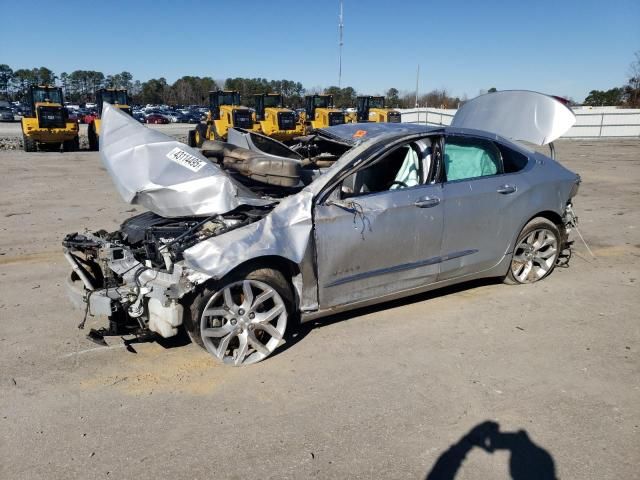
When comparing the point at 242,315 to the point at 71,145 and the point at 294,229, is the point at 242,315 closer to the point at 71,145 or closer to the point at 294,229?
the point at 294,229

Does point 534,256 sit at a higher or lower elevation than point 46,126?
lower

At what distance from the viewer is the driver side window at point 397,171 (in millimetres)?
4395

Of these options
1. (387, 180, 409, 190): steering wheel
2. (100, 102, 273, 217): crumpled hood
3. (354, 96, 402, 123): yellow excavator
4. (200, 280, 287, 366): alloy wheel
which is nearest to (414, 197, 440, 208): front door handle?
(387, 180, 409, 190): steering wheel

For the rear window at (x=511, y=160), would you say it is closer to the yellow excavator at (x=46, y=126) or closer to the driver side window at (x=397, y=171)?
the driver side window at (x=397, y=171)

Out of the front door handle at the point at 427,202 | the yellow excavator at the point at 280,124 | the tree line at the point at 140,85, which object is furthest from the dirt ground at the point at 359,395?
the tree line at the point at 140,85

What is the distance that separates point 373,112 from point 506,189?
2099 cm

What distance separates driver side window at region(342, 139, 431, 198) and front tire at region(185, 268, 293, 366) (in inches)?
42.7

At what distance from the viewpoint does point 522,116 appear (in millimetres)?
5840

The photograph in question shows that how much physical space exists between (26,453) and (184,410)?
0.86m

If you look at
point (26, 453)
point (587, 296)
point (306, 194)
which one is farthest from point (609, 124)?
point (26, 453)

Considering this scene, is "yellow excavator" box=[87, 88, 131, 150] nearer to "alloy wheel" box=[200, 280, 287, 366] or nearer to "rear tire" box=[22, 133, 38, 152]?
"rear tire" box=[22, 133, 38, 152]

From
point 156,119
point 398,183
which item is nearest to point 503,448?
point 398,183

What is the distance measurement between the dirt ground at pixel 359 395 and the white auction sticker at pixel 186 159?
4.59 feet

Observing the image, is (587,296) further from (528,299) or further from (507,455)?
(507,455)
